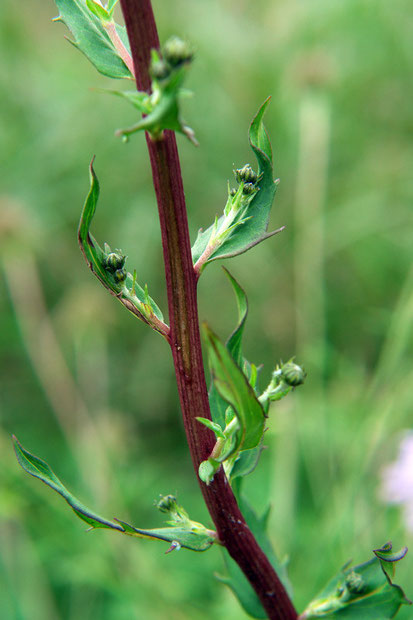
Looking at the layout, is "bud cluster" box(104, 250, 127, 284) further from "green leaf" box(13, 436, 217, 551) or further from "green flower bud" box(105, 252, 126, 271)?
"green leaf" box(13, 436, 217, 551)

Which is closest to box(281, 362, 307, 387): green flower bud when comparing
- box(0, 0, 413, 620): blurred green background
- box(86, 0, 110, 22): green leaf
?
box(86, 0, 110, 22): green leaf

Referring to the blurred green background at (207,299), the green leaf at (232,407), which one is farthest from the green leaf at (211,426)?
the blurred green background at (207,299)

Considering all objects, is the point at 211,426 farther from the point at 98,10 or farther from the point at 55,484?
the point at 98,10

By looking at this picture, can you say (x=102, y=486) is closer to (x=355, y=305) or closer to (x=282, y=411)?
(x=282, y=411)

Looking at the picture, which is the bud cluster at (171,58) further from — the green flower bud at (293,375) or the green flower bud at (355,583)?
the green flower bud at (355,583)

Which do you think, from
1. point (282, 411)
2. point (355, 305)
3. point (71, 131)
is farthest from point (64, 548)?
point (71, 131)

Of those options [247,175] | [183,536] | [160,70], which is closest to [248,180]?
[247,175]

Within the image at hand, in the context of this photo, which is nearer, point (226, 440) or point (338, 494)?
point (226, 440)
